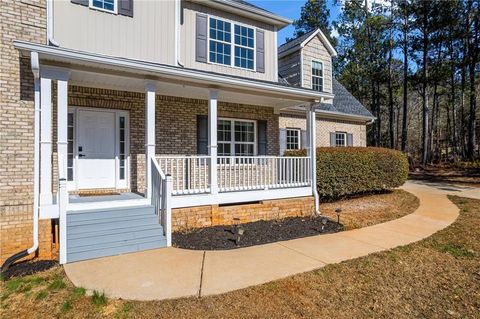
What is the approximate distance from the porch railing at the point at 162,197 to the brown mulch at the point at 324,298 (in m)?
2.00

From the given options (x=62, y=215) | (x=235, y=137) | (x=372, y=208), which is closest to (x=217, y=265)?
(x=62, y=215)

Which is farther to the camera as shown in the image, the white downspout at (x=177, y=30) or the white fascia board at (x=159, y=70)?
the white downspout at (x=177, y=30)

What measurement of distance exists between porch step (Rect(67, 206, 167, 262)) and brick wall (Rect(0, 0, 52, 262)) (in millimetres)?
1129

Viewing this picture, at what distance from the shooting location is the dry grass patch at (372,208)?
827 centimetres

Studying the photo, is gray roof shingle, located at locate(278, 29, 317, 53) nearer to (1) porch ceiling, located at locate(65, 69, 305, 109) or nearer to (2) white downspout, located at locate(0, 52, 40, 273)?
(1) porch ceiling, located at locate(65, 69, 305, 109)

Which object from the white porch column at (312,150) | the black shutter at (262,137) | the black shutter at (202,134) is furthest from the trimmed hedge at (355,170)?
the black shutter at (202,134)

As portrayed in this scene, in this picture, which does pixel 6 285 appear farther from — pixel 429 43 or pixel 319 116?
pixel 429 43

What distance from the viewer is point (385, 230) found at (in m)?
7.18

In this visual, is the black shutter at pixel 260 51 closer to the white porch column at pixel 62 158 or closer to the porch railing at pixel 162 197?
the porch railing at pixel 162 197

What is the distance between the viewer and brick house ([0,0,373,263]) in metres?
5.81

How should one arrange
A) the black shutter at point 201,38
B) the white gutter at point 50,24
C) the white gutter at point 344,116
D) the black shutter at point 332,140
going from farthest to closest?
the black shutter at point 332,140 < the white gutter at point 344,116 < the black shutter at point 201,38 < the white gutter at point 50,24

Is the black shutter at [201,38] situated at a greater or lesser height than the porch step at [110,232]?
greater

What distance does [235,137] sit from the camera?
35.0ft

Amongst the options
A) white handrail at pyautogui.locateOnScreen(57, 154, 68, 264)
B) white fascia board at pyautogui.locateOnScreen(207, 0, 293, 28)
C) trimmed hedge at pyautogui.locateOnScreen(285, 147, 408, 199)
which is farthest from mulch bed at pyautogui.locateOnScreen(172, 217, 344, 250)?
white fascia board at pyautogui.locateOnScreen(207, 0, 293, 28)
